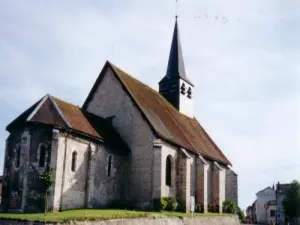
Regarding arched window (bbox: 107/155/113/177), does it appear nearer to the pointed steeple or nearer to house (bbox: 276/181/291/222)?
the pointed steeple

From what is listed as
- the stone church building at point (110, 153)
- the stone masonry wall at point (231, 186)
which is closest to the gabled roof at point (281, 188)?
the stone masonry wall at point (231, 186)

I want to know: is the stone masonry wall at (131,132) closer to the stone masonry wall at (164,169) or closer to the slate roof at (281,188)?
the stone masonry wall at (164,169)

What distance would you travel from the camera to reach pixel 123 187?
94.8 ft

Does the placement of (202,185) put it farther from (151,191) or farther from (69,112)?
(69,112)

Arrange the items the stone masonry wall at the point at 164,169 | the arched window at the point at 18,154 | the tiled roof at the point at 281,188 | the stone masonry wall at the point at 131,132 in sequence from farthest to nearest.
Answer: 1. the tiled roof at the point at 281,188
2. the stone masonry wall at the point at 164,169
3. the stone masonry wall at the point at 131,132
4. the arched window at the point at 18,154

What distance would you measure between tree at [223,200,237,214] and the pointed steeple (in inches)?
493

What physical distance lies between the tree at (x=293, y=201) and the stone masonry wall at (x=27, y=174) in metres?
45.6

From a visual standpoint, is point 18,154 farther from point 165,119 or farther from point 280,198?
point 280,198

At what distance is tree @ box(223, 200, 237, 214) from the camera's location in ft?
119

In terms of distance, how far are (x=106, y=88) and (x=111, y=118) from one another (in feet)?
8.49

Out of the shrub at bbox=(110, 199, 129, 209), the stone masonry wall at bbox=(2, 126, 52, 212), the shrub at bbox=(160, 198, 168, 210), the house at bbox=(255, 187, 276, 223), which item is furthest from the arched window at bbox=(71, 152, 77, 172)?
the house at bbox=(255, 187, 276, 223)

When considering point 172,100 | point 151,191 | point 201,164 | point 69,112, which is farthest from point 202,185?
point 69,112

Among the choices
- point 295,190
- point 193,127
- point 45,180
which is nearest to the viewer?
point 45,180

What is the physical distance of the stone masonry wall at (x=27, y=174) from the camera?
2328 centimetres
